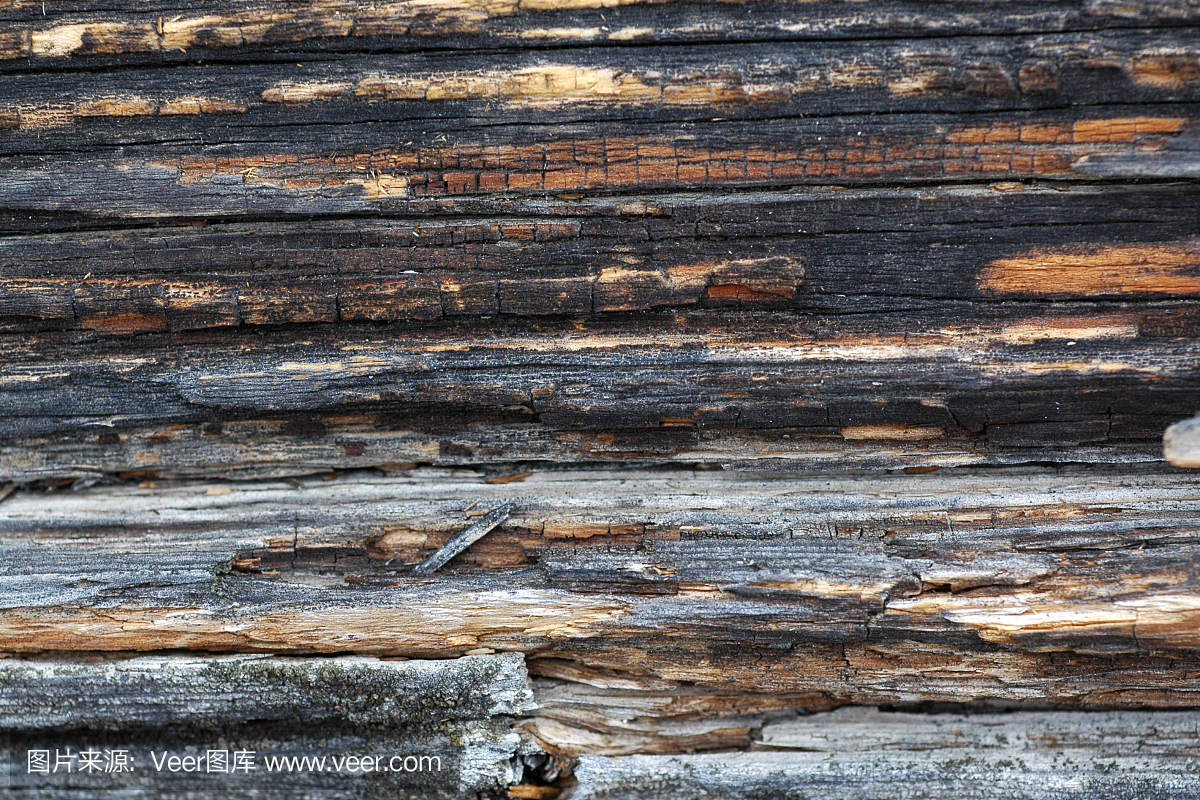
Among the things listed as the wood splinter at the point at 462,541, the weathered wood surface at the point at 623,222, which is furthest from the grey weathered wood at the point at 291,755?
the weathered wood surface at the point at 623,222

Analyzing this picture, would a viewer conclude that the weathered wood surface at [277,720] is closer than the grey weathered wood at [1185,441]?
No

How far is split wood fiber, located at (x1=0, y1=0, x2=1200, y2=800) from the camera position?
5.07ft

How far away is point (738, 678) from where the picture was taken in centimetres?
178

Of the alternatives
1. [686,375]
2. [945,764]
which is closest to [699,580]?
[686,375]

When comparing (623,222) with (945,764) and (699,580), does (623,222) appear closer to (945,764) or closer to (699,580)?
(699,580)

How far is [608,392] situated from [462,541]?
0.51 m

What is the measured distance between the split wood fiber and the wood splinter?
1.6 inches

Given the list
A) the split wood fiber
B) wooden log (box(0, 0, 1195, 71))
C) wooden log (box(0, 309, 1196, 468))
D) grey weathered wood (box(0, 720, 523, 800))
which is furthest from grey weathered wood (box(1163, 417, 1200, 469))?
grey weathered wood (box(0, 720, 523, 800))

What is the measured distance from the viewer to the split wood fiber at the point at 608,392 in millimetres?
1544

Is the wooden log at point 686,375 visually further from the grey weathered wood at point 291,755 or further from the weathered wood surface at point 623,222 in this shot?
the grey weathered wood at point 291,755

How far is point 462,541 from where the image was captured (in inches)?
68.7

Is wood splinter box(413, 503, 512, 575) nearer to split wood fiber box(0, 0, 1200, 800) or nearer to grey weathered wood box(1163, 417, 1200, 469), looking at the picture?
split wood fiber box(0, 0, 1200, 800)

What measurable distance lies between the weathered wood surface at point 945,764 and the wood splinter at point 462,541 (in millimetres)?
632

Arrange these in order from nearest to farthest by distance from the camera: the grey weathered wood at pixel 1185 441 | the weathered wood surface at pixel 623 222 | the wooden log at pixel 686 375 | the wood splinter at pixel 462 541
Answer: the grey weathered wood at pixel 1185 441, the weathered wood surface at pixel 623 222, the wooden log at pixel 686 375, the wood splinter at pixel 462 541
